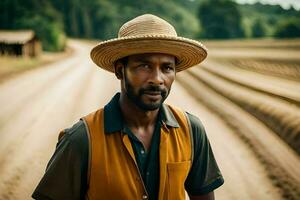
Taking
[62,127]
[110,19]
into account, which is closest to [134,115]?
[62,127]

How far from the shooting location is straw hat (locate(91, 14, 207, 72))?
212 cm

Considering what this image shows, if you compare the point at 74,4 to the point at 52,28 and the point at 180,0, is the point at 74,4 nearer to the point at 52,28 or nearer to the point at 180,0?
the point at 52,28

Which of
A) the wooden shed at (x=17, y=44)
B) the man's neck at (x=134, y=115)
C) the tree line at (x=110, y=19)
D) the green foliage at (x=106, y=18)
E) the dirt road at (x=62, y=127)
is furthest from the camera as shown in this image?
the tree line at (x=110, y=19)

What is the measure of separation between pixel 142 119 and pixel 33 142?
16.9ft

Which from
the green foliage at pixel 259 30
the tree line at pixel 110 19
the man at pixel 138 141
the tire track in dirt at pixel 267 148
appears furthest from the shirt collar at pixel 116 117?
the green foliage at pixel 259 30

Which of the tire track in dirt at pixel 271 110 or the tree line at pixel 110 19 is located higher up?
the tire track in dirt at pixel 271 110

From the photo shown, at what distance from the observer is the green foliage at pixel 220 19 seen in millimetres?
68875

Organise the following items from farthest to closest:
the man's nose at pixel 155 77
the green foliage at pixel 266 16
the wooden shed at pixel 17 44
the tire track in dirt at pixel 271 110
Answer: the green foliage at pixel 266 16
the wooden shed at pixel 17 44
the tire track in dirt at pixel 271 110
the man's nose at pixel 155 77

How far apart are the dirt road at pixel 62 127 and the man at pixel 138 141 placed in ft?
8.92

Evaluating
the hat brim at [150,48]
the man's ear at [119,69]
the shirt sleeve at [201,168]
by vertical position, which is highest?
the hat brim at [150,48]

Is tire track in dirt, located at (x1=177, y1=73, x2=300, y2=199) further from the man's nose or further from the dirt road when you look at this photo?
the man's nose

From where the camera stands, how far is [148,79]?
221 centimetres

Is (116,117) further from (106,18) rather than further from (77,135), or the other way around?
(106,18)

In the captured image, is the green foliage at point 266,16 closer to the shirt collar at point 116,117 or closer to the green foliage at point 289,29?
the green foliage at point 289,29
